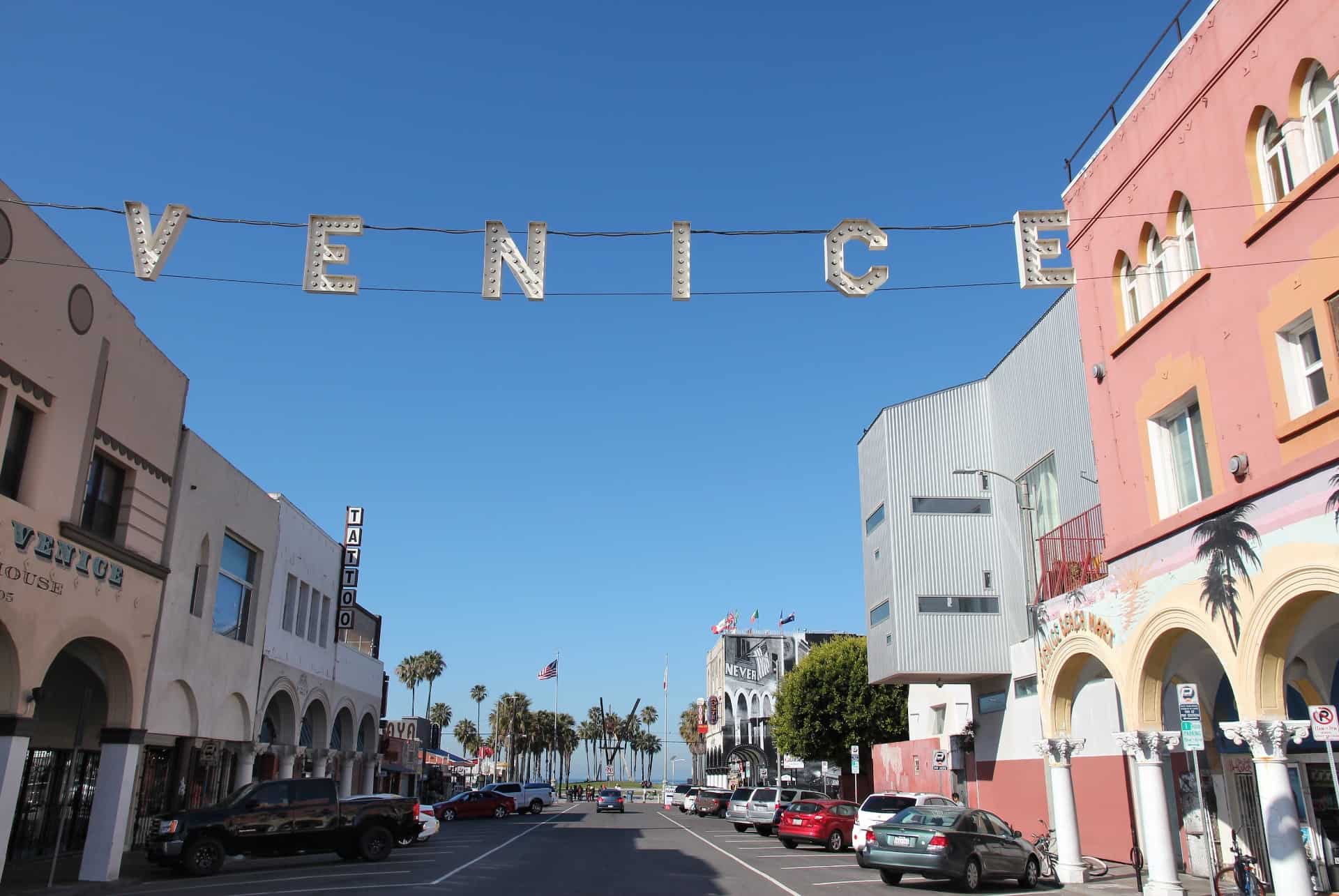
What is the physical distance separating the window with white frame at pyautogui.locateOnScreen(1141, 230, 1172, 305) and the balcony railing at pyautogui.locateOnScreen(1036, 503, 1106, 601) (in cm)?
543

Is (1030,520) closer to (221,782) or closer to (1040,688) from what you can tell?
(1040,688)

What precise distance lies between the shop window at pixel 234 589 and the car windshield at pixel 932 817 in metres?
17.6

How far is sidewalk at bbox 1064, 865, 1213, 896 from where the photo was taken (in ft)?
57.9

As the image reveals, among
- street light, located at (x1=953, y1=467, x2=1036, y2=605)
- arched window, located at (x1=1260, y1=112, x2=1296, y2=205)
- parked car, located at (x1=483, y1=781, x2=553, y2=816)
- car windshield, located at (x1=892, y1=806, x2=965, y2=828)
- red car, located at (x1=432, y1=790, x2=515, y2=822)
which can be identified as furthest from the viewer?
parked car, located at (x1=483, y1=781, x2=553, y2=816)

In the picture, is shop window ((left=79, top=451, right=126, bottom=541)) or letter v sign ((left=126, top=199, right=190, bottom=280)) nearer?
letter v sign ((left=126, top=199, right=190, bottom=280))

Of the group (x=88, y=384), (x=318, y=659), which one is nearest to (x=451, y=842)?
(x=318, y=659)

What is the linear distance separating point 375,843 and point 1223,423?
1958 cm

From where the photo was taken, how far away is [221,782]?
28.3 m

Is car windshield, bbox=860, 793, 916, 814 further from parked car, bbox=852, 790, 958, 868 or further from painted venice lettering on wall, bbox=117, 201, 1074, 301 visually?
painted venice lettering on wall, bbox=117, 201, 1074, 301

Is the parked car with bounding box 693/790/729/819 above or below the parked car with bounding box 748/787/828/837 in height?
below

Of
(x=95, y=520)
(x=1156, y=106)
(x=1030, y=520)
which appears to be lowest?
(x=95, y=520)

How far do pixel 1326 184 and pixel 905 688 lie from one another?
37.7 metres

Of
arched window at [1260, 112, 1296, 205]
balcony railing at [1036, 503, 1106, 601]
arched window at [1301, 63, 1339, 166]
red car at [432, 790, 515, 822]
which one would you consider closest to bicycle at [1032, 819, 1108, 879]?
balcony railing at [1036, 503, 1106, 601]

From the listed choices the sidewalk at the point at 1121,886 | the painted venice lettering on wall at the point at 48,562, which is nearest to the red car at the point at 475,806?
the painted venice lettering on wall at the point at 48,562
